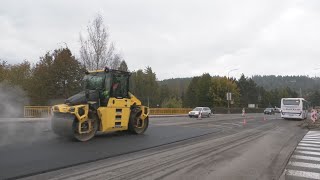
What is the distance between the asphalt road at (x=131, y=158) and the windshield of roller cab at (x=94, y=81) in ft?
7.07

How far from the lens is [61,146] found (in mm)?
12156

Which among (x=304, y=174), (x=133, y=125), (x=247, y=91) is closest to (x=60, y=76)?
(x=133, y=125)

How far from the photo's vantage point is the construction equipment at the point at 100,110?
44.2 feet

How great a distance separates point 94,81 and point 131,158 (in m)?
5.61

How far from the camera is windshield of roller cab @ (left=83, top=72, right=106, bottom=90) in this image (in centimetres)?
1549

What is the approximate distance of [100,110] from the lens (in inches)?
577

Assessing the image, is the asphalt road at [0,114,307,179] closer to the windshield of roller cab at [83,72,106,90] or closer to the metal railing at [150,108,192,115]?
the windshield of roller cab at [83,72,106,90]

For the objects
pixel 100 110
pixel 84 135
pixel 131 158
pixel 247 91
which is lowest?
pixel 131 158

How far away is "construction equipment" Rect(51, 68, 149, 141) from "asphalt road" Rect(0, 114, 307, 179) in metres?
0.49

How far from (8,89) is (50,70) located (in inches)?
1475

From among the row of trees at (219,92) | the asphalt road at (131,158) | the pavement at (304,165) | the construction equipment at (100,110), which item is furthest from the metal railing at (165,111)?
the pavement at (304,165)

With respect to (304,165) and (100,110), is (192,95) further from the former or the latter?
(304,165)

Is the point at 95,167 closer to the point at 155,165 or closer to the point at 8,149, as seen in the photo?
the point at 155,165

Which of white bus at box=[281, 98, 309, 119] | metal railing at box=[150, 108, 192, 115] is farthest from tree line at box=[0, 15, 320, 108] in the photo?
white bus at box=[281, 98, 309, 119]
